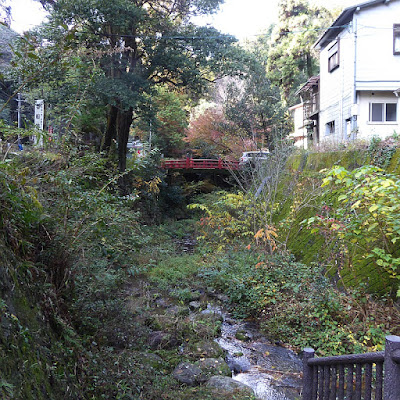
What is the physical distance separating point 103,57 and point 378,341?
1159cm

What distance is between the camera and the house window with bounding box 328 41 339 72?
17.3 metres

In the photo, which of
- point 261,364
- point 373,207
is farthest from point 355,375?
point 261,364

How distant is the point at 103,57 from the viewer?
12.4 meters

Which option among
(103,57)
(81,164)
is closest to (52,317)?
(81,164)

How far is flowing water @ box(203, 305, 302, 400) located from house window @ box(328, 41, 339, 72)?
1477cm

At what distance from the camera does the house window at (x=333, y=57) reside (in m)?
17.3

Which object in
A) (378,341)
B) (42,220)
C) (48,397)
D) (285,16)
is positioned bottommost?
(378,341)

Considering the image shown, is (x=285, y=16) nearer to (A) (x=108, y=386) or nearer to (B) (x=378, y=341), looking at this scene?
(B) (x=378, y=341)

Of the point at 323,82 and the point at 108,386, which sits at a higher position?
the point at 323,82

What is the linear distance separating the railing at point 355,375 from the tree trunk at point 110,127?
40.1 ft

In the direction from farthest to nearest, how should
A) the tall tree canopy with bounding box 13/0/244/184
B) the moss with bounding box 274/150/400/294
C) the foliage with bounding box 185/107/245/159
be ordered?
1. the foliage with bounding box 185/107/245/159
2. the tall tree canopy with bounding box 13/0/244/184
3. the moss with bounding box 274/150/400/294

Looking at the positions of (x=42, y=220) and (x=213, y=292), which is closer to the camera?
(x=42, y=220)

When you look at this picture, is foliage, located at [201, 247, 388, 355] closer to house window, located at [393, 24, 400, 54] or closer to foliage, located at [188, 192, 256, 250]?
foliage, located at [188, 192, 256, 250]

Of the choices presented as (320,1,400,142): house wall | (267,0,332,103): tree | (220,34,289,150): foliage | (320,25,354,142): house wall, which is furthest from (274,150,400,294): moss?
(267,0,332,103): tree
